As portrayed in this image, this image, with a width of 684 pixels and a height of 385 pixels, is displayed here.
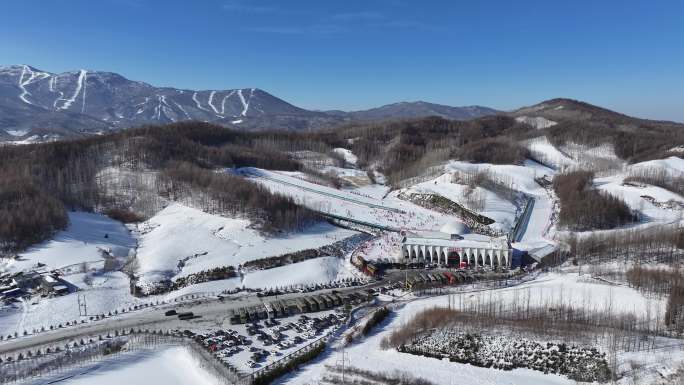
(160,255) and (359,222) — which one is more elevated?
(359,222)

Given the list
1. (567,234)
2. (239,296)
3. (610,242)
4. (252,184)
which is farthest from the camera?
(252,184)

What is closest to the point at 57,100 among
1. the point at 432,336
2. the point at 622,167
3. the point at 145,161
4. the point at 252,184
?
the point at 145,161

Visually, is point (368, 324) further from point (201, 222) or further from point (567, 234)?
point (567, 234)

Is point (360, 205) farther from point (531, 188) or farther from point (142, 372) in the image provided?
point (142, 372)

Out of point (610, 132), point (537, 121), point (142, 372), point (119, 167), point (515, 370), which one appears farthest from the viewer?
point (537, 121)

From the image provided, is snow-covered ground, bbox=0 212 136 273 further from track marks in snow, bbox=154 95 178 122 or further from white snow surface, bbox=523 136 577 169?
track marks in snow, bbox=154 95 178 122

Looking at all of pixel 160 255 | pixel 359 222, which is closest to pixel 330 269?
pixel 359 222

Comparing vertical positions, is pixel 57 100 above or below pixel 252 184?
above

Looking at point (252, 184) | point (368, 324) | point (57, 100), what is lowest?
point (368, 324)
